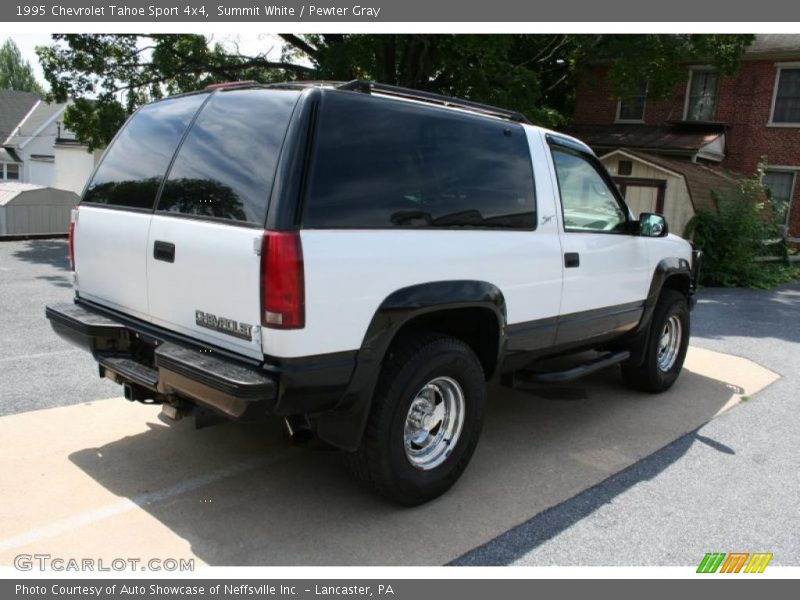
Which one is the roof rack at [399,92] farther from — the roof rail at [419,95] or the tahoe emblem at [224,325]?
the tahoe emblem at [224,325]

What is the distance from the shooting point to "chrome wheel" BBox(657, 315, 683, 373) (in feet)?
19.9

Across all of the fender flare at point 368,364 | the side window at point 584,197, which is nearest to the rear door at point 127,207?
the fender flare at point 368,364

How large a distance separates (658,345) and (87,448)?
15.0 ft

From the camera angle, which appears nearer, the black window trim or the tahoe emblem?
the tahoe emblem

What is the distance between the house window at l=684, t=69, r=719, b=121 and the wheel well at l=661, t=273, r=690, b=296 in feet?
60.8

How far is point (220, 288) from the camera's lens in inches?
120

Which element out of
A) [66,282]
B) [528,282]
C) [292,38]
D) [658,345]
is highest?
[292,38]

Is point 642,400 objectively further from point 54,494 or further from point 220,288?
point 54,494

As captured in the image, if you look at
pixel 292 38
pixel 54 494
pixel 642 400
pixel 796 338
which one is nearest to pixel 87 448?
pixel 54 494

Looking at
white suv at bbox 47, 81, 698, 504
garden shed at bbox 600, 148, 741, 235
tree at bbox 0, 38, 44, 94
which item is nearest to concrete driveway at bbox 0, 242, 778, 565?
white suv at bbox 47, 81, 698, 504

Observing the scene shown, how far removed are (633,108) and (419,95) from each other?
2214cm

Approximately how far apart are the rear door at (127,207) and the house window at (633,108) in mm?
22082

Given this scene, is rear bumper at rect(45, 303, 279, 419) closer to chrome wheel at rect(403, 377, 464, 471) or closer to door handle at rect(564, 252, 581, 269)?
chrome wheel at rect(403, 377, 464, 471)

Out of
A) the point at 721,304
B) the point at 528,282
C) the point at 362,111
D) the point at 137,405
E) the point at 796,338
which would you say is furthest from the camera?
the point at 721,304
